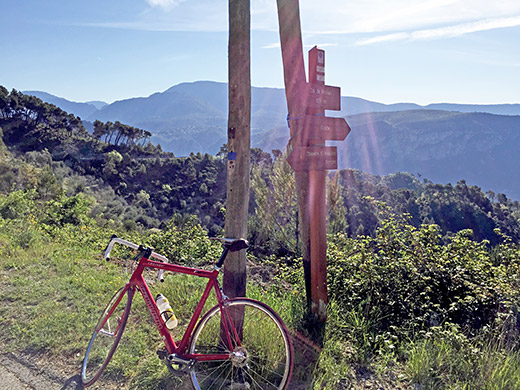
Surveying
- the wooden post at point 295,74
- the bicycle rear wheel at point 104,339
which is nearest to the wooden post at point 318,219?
the wooden post at point 295,74

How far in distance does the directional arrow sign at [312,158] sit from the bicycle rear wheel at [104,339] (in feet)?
5.63

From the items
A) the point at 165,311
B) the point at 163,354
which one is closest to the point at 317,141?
the point at 165,311

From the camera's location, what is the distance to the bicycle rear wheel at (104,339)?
117 inches

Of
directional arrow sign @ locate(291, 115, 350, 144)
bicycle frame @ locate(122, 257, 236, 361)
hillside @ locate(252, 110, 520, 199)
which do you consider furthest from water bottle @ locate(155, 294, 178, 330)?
hillside @ locate(252, 110, 520, 199)

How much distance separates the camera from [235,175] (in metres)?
3.01

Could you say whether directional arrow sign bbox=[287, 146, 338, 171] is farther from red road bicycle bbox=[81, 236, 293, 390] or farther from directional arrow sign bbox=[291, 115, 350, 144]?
red road bicycle bbox=[81, 236, 293, 390]

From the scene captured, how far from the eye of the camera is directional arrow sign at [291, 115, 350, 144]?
3143 mm

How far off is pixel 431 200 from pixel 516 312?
42022 millimetres

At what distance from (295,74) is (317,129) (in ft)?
2.38

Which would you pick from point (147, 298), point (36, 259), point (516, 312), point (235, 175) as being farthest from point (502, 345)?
point (36, 259)

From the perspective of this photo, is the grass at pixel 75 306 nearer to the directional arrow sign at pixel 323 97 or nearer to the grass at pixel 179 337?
the grass at pixel 179 337

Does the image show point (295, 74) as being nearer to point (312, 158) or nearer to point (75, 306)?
point (312, 158)

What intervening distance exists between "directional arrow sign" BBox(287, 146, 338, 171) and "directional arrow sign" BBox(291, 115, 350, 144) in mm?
85

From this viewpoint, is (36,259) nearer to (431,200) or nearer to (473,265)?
(473,265)
